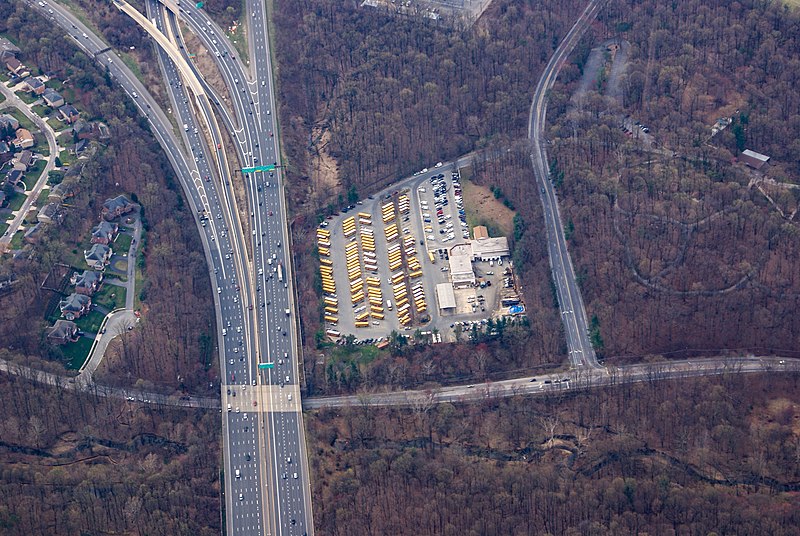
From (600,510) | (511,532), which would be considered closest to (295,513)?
(511,532)

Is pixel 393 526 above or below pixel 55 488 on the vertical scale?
below

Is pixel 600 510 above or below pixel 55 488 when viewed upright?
below

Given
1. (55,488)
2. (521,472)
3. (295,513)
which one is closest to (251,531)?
(295,513)

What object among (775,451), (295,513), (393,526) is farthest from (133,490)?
(775,451)

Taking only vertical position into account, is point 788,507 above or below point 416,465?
below

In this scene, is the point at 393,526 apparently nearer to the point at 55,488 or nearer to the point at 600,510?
the point at 600,510

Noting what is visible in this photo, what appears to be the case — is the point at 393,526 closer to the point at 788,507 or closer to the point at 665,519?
the point at 665,519

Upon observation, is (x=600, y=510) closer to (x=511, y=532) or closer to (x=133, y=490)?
(x=511, y=532)
